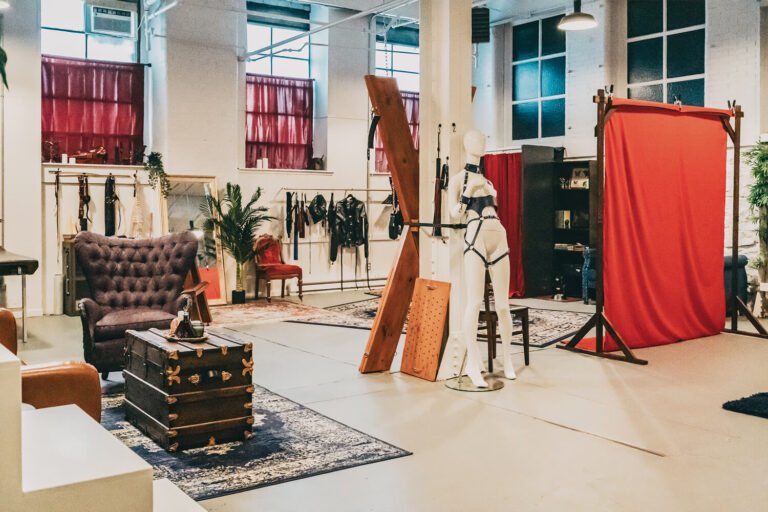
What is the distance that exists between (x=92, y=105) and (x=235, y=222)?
262cm

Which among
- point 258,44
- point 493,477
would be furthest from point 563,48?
point 493,477

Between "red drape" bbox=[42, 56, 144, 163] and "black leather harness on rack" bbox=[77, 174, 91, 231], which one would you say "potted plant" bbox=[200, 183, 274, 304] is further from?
"black leather harness on rack" bbox=[77, 174, 91, 231]

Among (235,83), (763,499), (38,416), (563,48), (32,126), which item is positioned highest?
(563,48)

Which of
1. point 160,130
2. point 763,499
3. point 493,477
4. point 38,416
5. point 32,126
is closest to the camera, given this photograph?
point 38,416

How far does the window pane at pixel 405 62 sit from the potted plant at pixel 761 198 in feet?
20.6

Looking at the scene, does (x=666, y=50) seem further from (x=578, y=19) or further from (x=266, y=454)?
(x=266, y=454)

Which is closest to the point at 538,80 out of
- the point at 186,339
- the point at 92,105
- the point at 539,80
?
the point at 539,80

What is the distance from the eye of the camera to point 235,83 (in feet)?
37.6

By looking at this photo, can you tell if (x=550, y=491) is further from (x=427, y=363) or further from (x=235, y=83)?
(x=235, y=83)

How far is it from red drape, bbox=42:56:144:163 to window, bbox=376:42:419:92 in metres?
4.19

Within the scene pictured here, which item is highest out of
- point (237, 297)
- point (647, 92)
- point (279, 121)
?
point (647, 92)

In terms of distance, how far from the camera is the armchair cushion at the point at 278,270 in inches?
438

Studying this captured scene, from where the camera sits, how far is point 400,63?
546 inches

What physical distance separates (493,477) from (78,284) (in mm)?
7611
